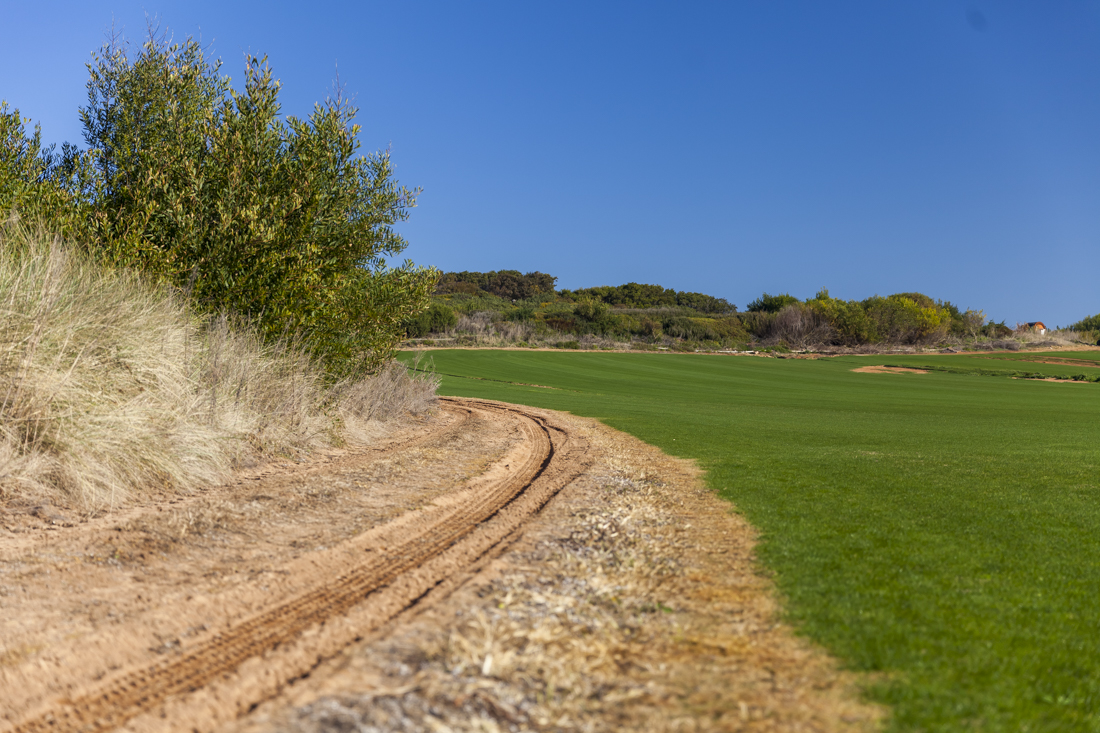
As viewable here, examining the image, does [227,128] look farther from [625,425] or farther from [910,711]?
[910,711]

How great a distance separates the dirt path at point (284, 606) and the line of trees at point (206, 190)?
14.9 ft

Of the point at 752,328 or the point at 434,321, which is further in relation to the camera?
the point at 752,328

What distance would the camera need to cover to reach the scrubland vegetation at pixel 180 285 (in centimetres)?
713

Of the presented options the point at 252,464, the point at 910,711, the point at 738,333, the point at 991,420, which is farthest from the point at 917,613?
the point at 738,333

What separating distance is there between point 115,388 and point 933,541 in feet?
29.4

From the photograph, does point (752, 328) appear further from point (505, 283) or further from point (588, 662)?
point (588, 662)

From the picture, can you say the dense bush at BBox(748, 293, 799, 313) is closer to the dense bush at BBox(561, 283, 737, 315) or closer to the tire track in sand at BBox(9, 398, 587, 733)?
the dense bush at BBox(561, 283, 737, 315)

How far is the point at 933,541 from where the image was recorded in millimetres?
6363

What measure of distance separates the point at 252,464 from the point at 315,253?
412cm

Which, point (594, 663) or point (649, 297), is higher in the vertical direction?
point (649, 297)

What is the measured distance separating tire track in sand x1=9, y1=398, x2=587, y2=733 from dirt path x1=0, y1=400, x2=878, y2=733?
0.02 m

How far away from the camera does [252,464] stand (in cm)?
970

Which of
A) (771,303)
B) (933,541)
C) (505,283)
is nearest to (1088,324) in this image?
(771,303)

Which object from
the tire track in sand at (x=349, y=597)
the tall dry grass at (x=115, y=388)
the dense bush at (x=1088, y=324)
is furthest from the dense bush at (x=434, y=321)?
the dense bush at (x=1088, y=324)
